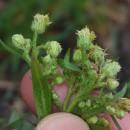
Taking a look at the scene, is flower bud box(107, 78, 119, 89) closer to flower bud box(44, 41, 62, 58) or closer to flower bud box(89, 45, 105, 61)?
flower bud box(89, 45, 105, 61)

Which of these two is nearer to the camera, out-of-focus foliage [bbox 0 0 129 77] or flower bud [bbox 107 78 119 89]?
flower bud [bbox 107 78 119 89]

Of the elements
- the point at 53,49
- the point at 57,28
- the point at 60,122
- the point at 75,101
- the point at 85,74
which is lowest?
the point at 60,122

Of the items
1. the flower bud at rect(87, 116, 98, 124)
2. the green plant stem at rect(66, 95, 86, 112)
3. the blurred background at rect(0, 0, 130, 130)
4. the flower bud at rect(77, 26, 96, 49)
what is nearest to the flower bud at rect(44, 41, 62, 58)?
the flower bud at rect(77, 26, 96, 49)

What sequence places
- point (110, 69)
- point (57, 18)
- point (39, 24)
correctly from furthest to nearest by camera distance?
point (57, 18) < point (39, 24) < point (110, 69)

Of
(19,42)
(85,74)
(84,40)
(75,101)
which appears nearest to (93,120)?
(75,101)

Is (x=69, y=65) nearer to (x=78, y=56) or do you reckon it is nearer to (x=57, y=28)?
(x=78, y=56)

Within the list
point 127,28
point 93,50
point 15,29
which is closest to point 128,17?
point 127,28
